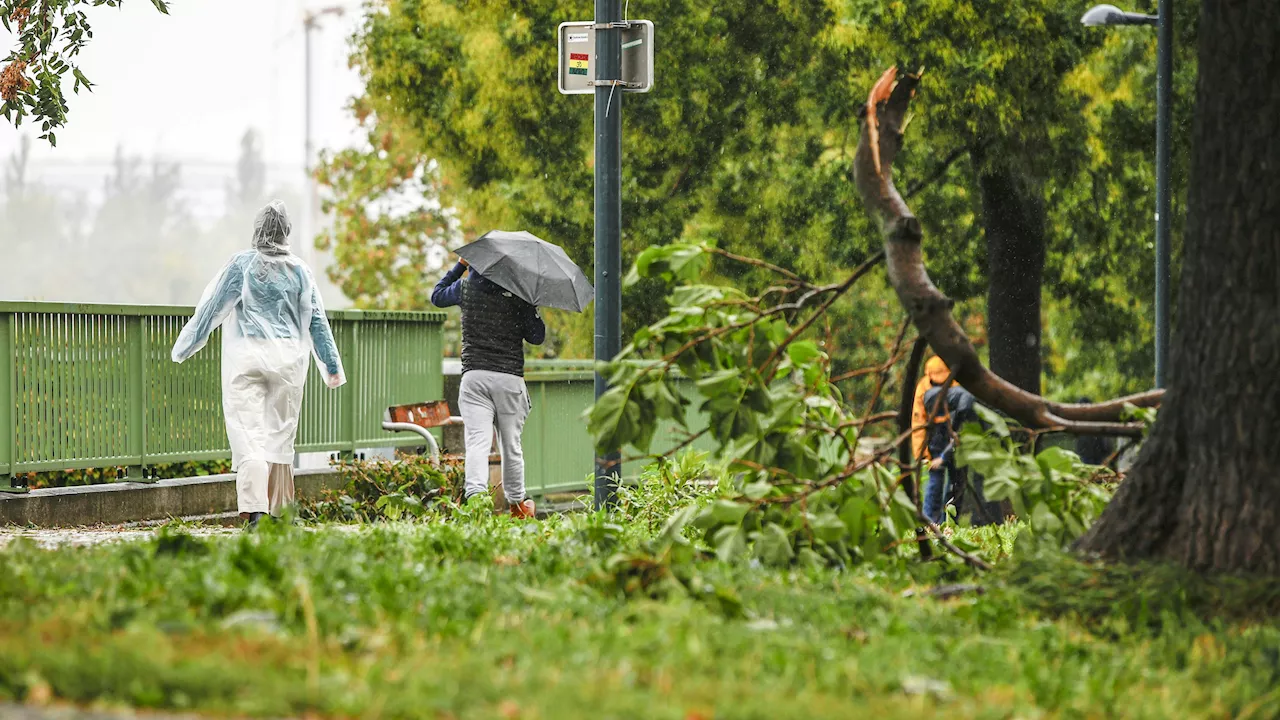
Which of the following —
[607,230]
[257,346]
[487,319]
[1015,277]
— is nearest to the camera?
[607,230]

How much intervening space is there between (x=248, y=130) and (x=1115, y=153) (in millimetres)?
47875

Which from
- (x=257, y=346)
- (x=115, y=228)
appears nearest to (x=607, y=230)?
(x=257, y=346)

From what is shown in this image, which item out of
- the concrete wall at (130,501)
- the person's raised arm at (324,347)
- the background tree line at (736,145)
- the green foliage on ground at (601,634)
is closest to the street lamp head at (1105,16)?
the background tree line at (736,145)

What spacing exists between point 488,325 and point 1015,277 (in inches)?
388

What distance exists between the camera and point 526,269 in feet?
34.3

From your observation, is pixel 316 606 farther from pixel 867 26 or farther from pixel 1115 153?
pixel 1115 153

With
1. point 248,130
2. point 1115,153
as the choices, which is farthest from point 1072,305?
point 248,130

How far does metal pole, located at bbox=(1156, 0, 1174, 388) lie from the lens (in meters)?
16.4

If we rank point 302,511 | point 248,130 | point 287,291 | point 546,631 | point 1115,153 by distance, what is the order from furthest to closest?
point 248,130 < point 1115,153 < point 302,511 < point 287,291 < point 546,631

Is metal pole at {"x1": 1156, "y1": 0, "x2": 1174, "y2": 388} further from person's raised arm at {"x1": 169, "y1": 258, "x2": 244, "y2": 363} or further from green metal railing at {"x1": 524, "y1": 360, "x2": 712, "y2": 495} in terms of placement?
person's raised arm at {"x1": 169, "y1": 258, "x2": 244, "y2": 363}

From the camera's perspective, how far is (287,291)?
32.4ft

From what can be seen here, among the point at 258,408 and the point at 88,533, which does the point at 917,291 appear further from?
the point at 88,533

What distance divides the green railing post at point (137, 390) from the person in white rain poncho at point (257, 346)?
1329 mm

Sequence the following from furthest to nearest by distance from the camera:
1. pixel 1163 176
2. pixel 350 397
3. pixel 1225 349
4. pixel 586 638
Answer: pixel 1163 176 → pixel 350 397 → pixel 1225 349 → pixel 586 638
